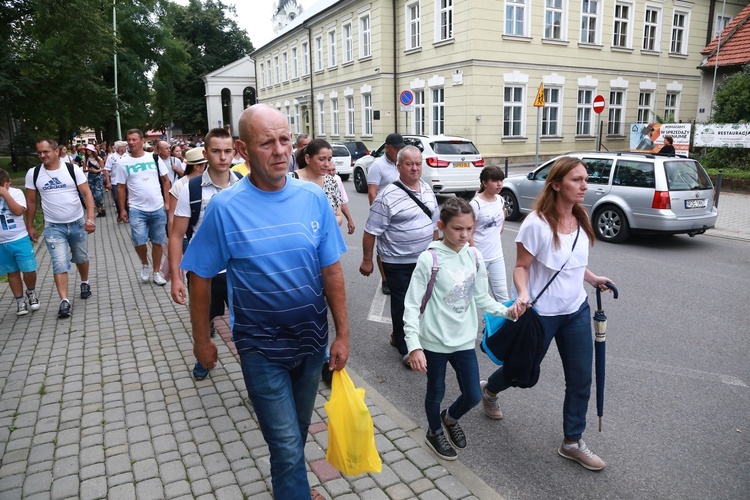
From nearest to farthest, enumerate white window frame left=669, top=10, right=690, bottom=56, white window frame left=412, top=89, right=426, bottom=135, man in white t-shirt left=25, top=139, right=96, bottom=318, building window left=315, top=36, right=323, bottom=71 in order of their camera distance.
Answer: man in white t-shirt left=25, top=139, right=96, bottom=318, white window frame left=412, top=89, right=426, bottom=135, white window frame left=669, top=10, right=690, bottom=56, building window left=315, top=36, right=323, bottom=71

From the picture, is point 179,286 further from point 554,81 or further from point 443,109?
point 554,81

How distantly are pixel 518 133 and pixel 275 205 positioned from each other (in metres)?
23.3

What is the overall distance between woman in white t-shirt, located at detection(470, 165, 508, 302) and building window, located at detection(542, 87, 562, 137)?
20.7 metres

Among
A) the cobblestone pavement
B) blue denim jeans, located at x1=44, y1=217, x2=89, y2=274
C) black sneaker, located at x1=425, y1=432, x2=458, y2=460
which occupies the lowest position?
the cobblestone pavement

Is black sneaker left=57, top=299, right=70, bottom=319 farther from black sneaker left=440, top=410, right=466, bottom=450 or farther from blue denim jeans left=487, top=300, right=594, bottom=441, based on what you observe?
blue denim jeans left=487, top=300, right=594, bottom=441

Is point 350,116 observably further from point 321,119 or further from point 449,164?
point 449,164

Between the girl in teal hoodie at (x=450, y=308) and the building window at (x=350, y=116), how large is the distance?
30.2 metres

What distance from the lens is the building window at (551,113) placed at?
24578mm

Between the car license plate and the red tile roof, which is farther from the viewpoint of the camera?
the red tile roof

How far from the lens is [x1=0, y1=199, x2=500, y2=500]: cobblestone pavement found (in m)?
3.10

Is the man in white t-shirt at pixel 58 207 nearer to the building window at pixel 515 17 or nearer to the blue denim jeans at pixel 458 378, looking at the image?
the blue denim jeans at pixel 458 378

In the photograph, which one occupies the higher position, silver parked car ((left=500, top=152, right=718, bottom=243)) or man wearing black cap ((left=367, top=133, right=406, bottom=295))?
man wearing black cap ((left=367, top=133, right=406, bottom=295))

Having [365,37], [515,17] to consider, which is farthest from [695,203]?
[365,37]

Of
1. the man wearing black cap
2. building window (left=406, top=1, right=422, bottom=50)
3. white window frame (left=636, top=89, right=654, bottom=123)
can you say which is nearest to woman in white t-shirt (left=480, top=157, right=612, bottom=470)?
the man wearing black cap
